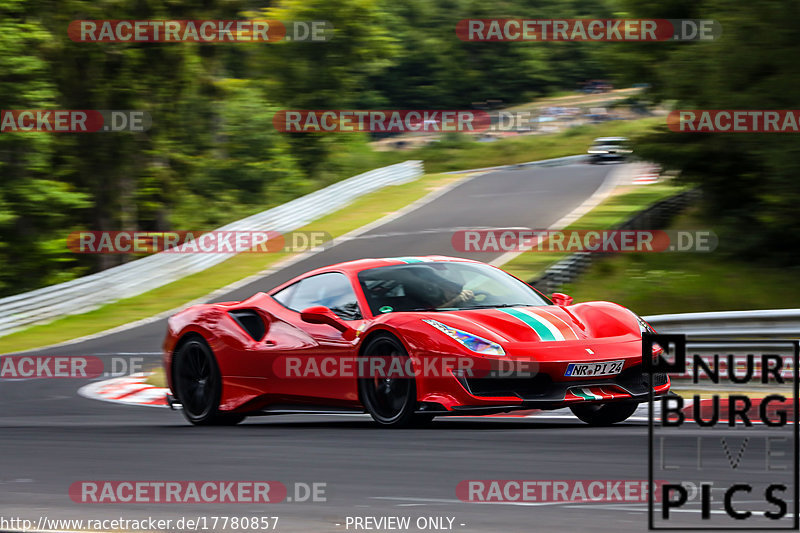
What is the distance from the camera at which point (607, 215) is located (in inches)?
1115

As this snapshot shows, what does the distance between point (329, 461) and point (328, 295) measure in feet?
6.74

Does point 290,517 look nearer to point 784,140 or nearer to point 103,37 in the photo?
point 784,140

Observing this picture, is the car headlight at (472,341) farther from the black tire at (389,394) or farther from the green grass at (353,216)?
the green grass at (353,216)

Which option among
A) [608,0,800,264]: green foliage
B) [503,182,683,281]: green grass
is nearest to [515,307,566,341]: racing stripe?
[608,0,800,264]: green foliage

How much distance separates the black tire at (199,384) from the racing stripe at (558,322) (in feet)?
8.12

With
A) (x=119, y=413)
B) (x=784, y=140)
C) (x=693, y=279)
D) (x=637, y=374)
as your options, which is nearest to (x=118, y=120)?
(x=693, y=279)

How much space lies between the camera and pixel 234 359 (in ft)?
27.7

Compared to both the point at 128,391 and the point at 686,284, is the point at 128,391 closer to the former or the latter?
the point at 128,391

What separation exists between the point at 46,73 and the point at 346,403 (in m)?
21.2

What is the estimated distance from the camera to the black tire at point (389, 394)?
7.00 m

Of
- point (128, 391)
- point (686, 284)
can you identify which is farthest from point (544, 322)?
point (686, 284)

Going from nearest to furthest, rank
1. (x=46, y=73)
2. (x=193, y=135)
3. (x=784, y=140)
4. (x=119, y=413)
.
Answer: (x=119, y=413), (x=784, y=140), (x=46, y=73), (x=193, y=135)

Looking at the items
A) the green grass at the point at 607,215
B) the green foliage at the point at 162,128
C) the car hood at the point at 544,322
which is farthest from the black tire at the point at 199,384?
the green foliage at the point at 162,128

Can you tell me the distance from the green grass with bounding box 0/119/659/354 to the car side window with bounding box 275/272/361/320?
38.0 feet
